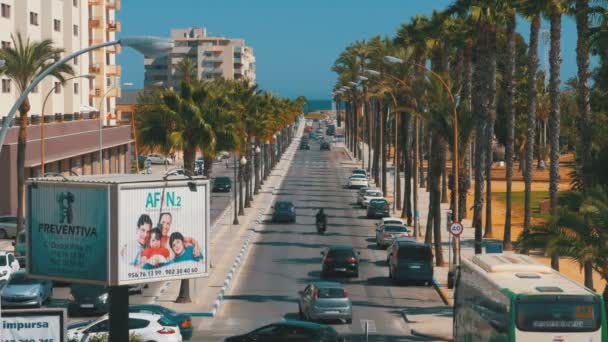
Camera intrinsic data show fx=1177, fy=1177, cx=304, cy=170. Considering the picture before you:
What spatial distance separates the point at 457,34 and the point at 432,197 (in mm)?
11248

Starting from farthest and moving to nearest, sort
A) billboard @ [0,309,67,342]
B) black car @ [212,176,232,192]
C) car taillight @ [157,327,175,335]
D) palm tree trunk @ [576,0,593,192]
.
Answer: black car @ [212,176,232,192], palm tree trunk @ [576,0,593,192], car taillight @ [157,327,175,335], billboard @ [0,309,67,342]

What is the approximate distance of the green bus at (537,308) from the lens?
78.5 ft

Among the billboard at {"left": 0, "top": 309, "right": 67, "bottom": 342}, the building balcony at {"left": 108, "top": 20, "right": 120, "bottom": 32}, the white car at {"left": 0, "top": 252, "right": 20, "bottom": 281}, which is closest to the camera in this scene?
the billboard at {"left": 0, "top": 309, "right": 67, "bottom": 342}

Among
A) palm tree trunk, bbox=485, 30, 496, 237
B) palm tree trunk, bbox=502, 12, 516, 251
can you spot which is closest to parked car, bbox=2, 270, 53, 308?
palm tree trunk, bbox=502, 12, 516, 251

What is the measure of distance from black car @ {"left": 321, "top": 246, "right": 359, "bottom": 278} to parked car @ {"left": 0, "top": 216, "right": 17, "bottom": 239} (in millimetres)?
23074

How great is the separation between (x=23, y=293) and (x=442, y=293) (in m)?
15.8

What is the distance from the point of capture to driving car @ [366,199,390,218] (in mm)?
79062

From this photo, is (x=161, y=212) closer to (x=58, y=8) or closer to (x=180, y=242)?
(x=180, y=242)

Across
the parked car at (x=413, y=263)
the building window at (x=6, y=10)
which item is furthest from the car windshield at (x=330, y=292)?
the building window at (x=6, y=10)

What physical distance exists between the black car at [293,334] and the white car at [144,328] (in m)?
2.12

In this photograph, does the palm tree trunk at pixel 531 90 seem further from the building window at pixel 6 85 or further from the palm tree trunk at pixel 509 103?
the building window at pixel 6 85

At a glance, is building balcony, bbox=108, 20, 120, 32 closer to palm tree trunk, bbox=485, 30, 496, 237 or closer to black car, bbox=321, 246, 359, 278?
palm tree trunk, bbox=485, 30, 496, 237

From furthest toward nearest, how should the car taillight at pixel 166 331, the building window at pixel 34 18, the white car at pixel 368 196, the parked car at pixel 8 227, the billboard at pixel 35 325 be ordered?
the building window at pixel 34 18 < the white car at pixel 368 196 < the parked car at pixel 8 227 < the car taillight at pixel 166 331 < the billboard at pixel 35 325

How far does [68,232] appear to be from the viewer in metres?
23.8
